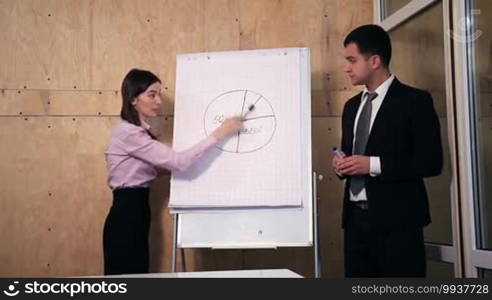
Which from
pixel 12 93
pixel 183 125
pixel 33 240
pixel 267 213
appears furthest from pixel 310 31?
pixel 33 240

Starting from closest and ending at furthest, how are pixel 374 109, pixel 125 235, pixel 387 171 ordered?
pixel 387 171 → pixel 374 109 → pixel 125 235

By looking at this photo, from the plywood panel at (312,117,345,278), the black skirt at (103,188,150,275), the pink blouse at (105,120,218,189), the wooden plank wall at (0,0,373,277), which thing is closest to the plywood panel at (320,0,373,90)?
the wooden plank wall at (0,0,373,277)

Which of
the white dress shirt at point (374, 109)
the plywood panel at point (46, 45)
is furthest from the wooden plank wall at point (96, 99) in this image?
the white dress shirt at point (374, 109)

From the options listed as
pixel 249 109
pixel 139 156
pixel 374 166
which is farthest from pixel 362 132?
pixel 139 156

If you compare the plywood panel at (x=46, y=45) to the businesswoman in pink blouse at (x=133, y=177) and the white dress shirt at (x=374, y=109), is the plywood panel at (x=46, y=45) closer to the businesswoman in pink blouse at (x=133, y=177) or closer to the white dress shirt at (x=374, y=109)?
the businesswoman in pink blouse at (x=133, y=177)

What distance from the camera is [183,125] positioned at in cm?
254

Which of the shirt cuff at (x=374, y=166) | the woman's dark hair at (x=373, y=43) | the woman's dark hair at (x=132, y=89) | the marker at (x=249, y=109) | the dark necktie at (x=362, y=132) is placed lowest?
the shirt cuff at (x=374, y=166)

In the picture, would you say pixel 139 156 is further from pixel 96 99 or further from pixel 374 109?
pixel 374 109

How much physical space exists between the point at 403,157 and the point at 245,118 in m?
0.81

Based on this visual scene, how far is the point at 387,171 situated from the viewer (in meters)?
1.96

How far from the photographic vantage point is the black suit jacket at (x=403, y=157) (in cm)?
195

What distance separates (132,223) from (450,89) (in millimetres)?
1538

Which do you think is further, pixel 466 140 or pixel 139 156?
pixel 139 156

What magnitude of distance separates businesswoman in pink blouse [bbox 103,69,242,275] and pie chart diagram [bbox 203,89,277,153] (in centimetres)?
5
